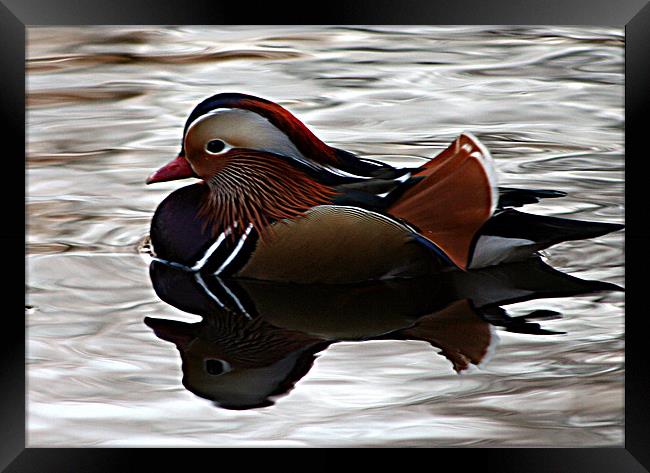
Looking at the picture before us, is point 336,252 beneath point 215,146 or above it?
beneath

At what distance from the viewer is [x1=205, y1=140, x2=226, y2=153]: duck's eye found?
5.23 feet

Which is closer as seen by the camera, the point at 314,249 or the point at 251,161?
the point at 314,249

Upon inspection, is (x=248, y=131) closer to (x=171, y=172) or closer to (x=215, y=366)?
(x=171, y=172)

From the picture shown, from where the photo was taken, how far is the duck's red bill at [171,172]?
155cm

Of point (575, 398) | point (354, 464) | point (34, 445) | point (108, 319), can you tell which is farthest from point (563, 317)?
point (34, 445)

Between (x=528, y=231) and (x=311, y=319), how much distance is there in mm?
369

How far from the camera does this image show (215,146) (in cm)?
161

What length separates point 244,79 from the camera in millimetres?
1549

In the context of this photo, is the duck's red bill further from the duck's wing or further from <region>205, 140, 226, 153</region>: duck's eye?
the duck's wing

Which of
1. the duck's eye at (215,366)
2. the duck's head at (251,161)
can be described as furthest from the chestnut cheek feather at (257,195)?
the duck's eye at (215,366)

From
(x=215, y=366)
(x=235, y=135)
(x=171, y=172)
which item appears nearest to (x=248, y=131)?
(x=235, y=135)
